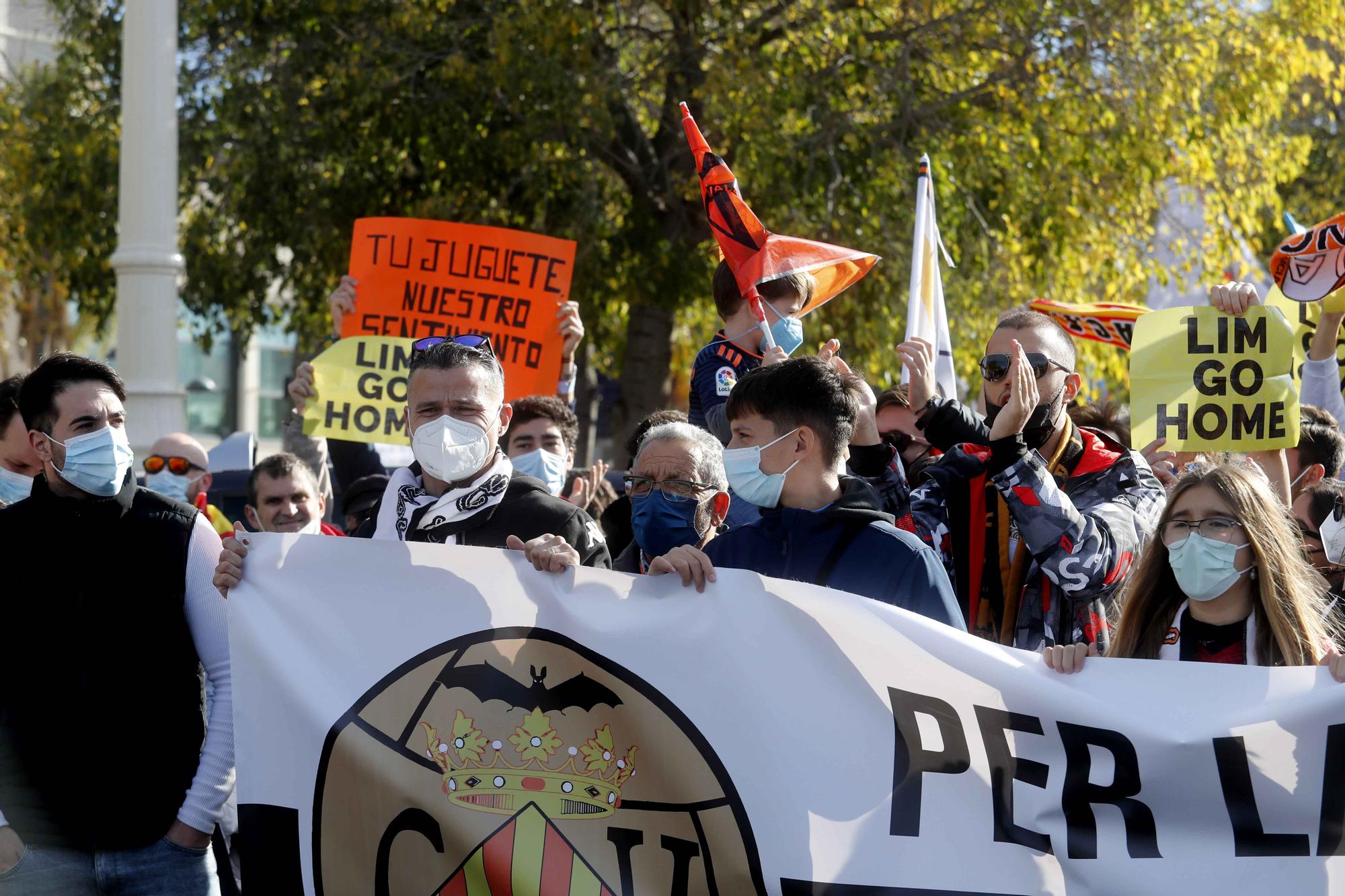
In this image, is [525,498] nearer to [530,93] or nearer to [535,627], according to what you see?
[535,627]

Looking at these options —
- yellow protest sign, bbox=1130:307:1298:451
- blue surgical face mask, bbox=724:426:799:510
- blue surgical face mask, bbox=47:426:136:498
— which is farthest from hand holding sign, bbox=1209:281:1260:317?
blue surgical face mask, bbox=47:426:136:498

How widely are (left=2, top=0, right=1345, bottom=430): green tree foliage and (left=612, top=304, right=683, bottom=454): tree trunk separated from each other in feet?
0.60

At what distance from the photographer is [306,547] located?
11.5 feet

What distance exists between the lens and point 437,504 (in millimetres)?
3744

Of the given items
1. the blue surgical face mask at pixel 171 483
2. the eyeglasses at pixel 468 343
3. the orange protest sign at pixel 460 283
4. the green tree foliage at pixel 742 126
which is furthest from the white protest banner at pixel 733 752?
the green tree foliage at pixel 742 126

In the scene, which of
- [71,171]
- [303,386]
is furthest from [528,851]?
[71,171]

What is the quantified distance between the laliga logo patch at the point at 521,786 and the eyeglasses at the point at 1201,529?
1195 mm

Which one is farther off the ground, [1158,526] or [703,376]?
[703,376]

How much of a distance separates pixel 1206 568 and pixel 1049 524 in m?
0.36

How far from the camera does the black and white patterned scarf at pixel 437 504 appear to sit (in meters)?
3.73

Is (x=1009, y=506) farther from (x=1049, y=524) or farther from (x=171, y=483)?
(x=171, y=483)

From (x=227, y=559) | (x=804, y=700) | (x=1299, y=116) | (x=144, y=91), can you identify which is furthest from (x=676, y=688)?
(x=1299, y=116)

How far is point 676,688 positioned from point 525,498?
761 millimetres

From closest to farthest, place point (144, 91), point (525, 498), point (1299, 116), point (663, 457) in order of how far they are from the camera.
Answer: point (525, 498)
point (663, 457)
point (144, 91)
point (1299, 116)
